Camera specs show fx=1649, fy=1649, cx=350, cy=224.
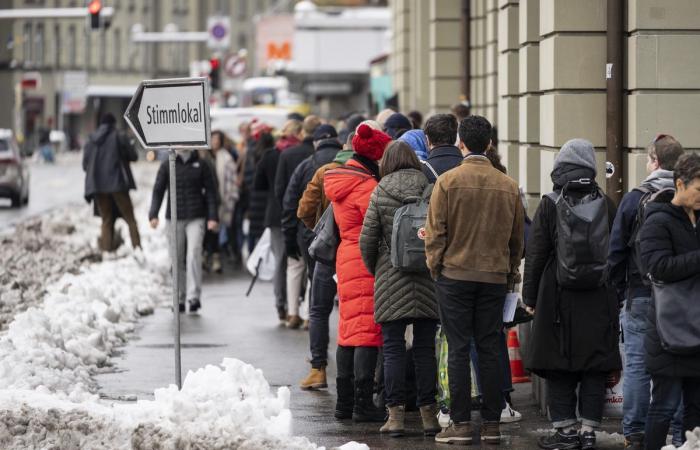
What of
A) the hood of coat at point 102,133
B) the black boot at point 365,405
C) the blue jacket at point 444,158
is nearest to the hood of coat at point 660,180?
the blue jacket at point 444,158

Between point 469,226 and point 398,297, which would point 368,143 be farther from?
point 469,226

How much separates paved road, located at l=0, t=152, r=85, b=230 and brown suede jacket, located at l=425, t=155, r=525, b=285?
899 inches

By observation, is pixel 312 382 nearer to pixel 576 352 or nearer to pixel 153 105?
pixel 153 105

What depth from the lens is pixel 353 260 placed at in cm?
1052

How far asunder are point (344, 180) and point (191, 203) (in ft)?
21.4

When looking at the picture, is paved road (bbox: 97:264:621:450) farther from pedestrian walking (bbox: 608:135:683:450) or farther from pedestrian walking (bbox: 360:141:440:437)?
pedestrian walking (bbox: 608:135:683:450)

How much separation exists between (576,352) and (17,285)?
10.0 meters

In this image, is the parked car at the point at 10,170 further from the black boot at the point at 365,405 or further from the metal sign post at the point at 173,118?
the black boot at the point at 365,405

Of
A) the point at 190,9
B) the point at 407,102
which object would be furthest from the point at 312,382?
the point at 190,9

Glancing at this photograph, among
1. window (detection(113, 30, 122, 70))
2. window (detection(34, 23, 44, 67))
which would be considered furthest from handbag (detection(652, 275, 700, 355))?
window (detection(113, 30, 122, 70))

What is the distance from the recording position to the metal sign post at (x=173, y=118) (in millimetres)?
11070

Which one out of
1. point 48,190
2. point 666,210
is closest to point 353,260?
point 666,210

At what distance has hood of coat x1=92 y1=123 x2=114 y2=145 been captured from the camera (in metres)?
21.8

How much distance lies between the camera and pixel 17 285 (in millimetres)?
18172
